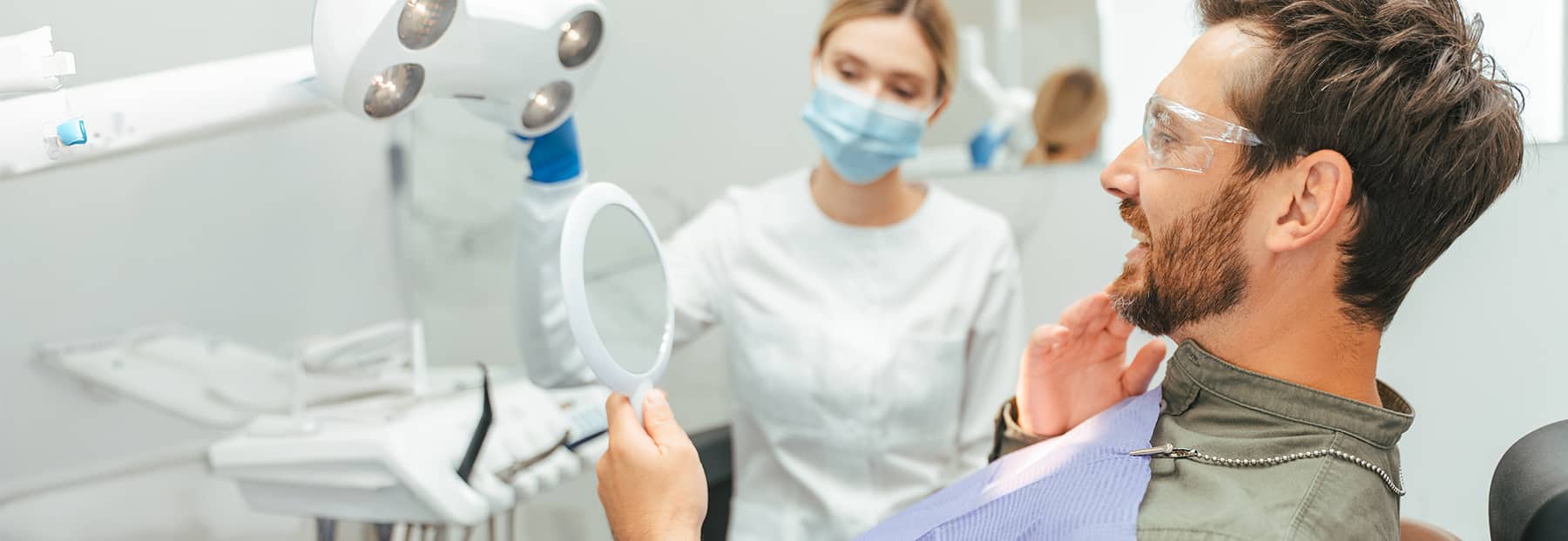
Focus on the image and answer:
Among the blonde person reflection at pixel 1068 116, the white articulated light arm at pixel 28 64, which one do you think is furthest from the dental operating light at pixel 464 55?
the blonde person reflection at pixel 1068 116

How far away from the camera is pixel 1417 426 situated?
1.39m

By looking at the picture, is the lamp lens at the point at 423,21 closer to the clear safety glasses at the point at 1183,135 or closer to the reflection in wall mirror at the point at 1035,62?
the clear safety glasses at the point at 1183,135

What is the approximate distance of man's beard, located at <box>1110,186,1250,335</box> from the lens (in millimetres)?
1011

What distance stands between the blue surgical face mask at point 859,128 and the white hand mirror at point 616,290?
1.69ft

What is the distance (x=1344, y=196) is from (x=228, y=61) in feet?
3.55

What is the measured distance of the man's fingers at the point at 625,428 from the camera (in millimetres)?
1035

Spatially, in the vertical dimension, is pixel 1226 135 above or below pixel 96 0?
above

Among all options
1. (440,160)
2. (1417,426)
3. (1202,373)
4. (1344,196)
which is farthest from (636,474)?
(440,160)

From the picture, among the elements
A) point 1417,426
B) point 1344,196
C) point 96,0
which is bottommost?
point 1417,426

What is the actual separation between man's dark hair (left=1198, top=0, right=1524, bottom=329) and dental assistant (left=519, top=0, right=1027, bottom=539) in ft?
2.49

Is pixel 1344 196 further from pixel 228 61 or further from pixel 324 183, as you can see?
pixel 324 183

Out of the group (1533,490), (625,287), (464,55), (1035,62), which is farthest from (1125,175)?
(1035,62)

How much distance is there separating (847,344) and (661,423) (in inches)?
27.9

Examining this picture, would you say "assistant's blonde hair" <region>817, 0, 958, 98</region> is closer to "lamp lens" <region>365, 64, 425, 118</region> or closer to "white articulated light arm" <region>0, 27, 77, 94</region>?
"lamp lens" <region>365, 64, 425, 118</region>
